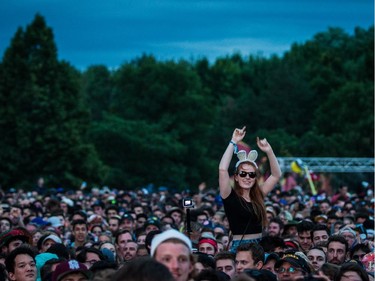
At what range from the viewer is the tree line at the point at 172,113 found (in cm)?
6128

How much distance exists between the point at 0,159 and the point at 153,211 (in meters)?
39.4

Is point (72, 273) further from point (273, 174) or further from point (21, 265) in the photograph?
point (273, 174)

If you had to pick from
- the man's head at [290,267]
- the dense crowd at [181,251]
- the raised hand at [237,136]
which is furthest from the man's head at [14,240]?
the man's head at [290,267]

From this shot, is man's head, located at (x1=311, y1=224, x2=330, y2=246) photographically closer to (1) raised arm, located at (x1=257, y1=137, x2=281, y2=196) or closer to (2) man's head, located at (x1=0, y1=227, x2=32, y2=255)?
(1) raised arm, located at (x1=257, y1=137, x2=281, y2=196)

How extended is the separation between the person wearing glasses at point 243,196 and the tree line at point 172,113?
5005cm

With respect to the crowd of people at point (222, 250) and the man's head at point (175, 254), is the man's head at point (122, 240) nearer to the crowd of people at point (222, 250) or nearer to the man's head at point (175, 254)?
the crowd of people at point (222, 250)

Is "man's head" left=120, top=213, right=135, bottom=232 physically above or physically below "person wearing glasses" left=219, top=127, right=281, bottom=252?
above

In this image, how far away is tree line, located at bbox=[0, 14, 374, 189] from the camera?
201 feet

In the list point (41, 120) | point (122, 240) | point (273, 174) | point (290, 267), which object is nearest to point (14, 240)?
point (122, 240)

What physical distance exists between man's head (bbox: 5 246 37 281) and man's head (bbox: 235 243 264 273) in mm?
2100

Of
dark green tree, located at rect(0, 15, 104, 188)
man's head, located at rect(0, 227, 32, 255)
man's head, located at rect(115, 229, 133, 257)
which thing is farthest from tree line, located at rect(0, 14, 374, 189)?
man's head, located at rect(0, 227, 32, 255)

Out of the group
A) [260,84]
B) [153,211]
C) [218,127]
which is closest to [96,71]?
[260,84]

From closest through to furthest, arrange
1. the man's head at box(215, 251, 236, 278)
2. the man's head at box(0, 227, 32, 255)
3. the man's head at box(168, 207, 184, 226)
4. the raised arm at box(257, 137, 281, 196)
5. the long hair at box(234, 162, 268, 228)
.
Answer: the man's head at box(215, 251, 236, 278)
the long hair at box(234, 162, 268, 228)
the raised arm at box(257, 137, 281, 196)
the man's head at box(0, 227, 32, 255)
the man's head at box(168, 207, 184, 226)

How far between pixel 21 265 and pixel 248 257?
2.29 metres
